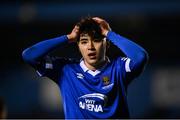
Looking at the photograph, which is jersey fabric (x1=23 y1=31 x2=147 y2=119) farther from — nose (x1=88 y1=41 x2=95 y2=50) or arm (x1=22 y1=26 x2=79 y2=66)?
nose (x1=88 y1=41 x2=95 y2=50)

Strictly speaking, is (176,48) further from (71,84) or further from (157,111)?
(71,84)

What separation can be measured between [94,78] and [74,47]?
281 inches

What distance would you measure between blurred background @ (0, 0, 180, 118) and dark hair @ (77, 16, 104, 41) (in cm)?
699

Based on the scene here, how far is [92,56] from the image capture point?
3664 mm

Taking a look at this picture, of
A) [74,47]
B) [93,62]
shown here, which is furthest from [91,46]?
[74,47]

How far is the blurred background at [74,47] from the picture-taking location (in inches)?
427

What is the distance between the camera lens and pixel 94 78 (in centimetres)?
375

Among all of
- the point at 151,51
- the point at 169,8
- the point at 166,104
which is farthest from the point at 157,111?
the point at 169,8

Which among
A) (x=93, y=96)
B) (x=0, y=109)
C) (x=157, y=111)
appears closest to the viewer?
(x=93, y=96)

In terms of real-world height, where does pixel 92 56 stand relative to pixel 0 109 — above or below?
above

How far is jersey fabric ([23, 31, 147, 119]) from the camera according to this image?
3627 millimetres

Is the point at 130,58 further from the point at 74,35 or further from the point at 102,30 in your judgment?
the point at 74,35

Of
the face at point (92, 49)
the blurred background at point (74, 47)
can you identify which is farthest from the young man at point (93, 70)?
the blurred background at point (74, 47)

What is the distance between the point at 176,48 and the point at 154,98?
119 centimetres
